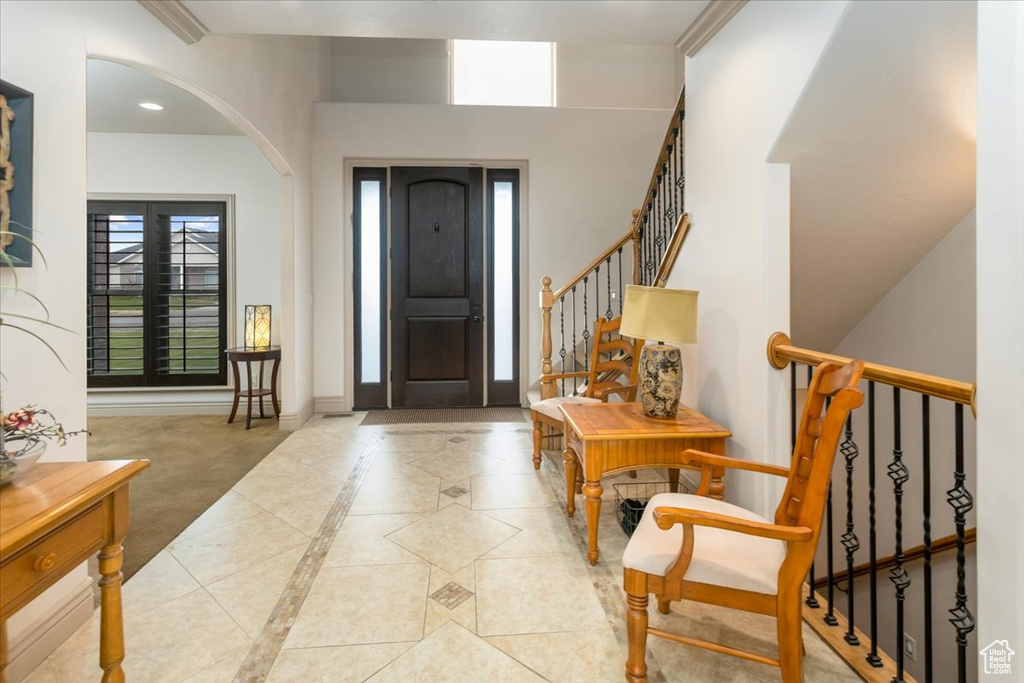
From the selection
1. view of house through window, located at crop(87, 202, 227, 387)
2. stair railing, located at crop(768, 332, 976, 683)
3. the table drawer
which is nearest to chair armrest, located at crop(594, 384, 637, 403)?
stair railing, located at crop(768, 332, 976, 683)

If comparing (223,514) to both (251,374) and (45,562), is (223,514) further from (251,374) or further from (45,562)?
(251,374)

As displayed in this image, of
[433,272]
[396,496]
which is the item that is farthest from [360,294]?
[396,496]

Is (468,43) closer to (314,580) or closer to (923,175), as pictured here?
(923,175)

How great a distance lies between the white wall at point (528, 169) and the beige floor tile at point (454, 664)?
3.71 metres

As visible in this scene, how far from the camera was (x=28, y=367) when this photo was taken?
1.75 m

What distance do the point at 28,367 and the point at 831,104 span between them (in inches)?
125

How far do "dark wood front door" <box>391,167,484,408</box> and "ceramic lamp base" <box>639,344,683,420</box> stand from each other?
10.5 feet

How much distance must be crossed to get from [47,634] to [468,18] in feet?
10.6

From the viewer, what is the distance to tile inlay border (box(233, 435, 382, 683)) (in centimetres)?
166

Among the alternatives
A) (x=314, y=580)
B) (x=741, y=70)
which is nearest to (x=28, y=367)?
(x=314, y=580)

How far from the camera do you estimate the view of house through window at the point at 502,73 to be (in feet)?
19.1

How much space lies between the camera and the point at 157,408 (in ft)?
17.3

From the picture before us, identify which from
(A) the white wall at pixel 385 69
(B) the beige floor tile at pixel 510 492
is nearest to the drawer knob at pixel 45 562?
(B) the beige floor tile at pixel 510 492

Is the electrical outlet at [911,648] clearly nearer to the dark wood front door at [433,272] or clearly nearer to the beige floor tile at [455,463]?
the beige floor tile at [455,463]
